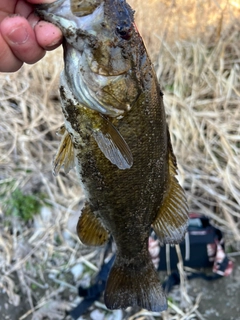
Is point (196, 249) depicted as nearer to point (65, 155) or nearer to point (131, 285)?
point (131, 285)

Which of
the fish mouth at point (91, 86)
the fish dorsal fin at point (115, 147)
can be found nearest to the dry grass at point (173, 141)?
the fish dorsal fin at point (115, 147)

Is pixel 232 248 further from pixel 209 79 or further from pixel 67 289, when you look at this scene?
pixel 209 79

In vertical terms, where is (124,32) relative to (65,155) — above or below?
above

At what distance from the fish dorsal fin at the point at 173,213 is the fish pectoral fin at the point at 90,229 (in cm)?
25

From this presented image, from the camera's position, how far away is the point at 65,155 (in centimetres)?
132

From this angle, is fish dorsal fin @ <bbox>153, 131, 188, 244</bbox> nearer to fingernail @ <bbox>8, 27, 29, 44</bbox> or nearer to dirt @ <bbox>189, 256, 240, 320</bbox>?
fingernail @ <bbox>8, 27, 29, 44</bbox>

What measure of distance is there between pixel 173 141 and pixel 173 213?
4.83 ft

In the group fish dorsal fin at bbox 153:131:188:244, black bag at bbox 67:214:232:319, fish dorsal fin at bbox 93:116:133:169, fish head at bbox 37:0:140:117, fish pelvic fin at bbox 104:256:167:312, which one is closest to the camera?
fish head at bbox 37:0:140:117

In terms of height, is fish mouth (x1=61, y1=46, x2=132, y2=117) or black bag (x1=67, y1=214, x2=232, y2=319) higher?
fish mouth (x1=61, y1=46, x2=132, y2=117)

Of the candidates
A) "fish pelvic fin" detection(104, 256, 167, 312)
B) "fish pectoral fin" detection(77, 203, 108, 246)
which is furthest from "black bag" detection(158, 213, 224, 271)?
"fish pectoral fin" detection(77, 203, 108, 246)

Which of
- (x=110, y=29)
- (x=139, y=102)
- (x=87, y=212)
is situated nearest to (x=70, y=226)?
(x=87, y=212)

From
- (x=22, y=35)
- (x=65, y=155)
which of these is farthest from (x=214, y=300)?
(x=22, y=35)

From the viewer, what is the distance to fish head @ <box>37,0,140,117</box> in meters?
1.06

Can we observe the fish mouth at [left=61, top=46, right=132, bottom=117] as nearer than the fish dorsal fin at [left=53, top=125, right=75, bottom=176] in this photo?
Yes
